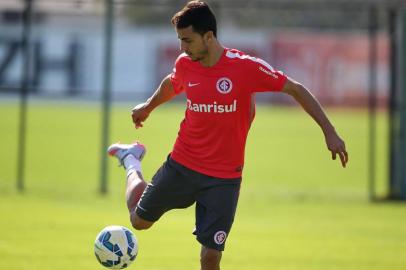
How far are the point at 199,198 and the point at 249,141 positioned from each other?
20.2m

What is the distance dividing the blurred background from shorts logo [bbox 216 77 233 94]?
251 centimetres

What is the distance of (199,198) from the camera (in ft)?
25.4

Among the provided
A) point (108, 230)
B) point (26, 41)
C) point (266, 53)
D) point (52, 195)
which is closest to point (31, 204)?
point (52, 195)

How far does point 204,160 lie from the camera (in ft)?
25.1

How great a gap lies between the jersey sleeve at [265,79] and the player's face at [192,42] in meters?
0.42

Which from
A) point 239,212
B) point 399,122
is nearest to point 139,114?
point 239,212

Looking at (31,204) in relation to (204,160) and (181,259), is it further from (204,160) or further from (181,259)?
(204,160)

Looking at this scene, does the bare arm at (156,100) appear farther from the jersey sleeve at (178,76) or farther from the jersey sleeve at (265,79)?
the jersey sleeve at (265,79)

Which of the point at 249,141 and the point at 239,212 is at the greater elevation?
the point at 239,212

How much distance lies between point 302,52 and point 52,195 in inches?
903

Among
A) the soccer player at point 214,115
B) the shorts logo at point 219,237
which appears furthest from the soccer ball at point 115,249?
the shorts logo at point 219,237

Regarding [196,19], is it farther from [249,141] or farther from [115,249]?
[249,141]

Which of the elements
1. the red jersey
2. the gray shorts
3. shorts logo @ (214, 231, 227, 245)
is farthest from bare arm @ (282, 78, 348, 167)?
shorts logo @ (214, 231, 227, 245)

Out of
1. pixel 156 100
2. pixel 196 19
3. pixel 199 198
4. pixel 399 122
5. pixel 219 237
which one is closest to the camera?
pixel 196 19
